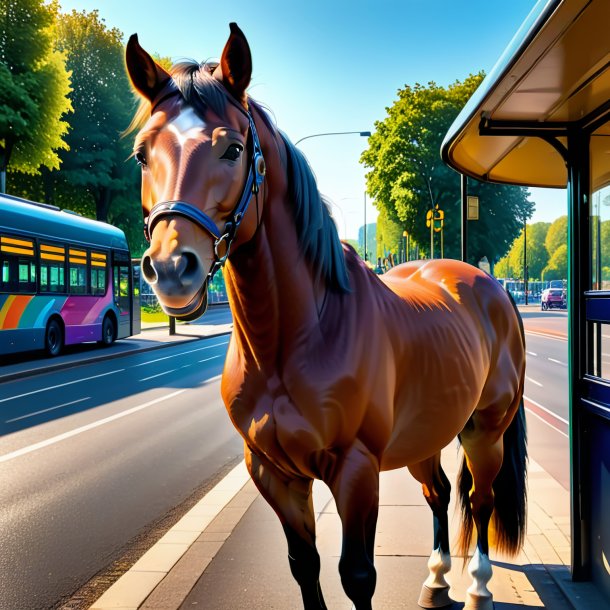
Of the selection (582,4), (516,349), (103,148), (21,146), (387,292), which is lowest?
(516,349)

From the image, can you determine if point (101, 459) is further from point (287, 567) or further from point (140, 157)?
point (140, 157)

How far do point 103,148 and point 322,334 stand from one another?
115 feet

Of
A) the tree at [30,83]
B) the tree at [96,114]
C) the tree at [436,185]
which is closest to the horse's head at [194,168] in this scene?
the tree at [30,83]

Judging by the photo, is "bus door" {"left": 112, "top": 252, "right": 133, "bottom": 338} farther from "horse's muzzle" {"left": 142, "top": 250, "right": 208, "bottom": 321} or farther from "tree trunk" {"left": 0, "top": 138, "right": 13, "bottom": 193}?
"horse's muzzle" {"left": 142, "top": 250, "right": 208, "bottom": 321}

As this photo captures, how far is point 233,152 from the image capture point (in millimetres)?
1929

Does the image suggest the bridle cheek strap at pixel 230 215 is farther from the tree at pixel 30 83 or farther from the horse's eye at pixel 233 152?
the tree at pixel 30 83

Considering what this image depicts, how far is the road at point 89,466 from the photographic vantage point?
14.3 feet

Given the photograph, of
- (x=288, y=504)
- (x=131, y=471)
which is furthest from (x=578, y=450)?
(x=131, y=471)

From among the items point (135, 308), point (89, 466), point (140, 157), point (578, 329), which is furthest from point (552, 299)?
point (140, 157)

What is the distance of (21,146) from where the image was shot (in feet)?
71.8

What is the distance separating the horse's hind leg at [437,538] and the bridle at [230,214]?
7.47ft

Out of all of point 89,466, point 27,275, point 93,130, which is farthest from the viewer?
point 93,130

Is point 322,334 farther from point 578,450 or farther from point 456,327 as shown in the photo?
point 578,450

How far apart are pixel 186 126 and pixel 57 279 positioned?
1668cm
